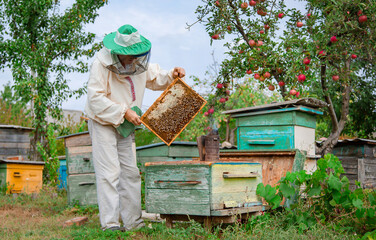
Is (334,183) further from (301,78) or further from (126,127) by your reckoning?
(301,78)

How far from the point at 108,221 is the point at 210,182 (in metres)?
1.15

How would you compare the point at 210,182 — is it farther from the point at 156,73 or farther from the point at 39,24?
the point at 39,24

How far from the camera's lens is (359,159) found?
26.6 feet

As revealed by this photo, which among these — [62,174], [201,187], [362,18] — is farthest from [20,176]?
[362,18]

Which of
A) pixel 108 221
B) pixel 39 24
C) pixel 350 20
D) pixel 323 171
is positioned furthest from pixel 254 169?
pixel 39 24

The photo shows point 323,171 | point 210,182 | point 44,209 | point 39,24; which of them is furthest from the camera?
point 39,24

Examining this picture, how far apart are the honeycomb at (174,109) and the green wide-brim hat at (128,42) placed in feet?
1.46

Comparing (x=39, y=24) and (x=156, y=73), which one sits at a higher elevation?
(x=39, y=24)

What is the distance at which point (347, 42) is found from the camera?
6.40 m

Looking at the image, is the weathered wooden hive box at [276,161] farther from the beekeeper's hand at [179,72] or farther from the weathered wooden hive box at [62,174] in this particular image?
the weathered wooden hive box at [62,174]

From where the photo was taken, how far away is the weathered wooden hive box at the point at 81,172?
5898 mm

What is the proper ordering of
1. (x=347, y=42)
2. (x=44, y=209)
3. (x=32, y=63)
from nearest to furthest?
(x=44, y=209), (x=347, y=42), (x=32, y=63)

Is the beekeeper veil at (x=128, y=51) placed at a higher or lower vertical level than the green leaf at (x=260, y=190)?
higher

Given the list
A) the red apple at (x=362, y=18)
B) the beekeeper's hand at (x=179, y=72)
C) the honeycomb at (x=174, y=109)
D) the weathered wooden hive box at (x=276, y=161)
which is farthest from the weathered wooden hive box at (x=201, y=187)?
the red apple at (x=362, y=18)
